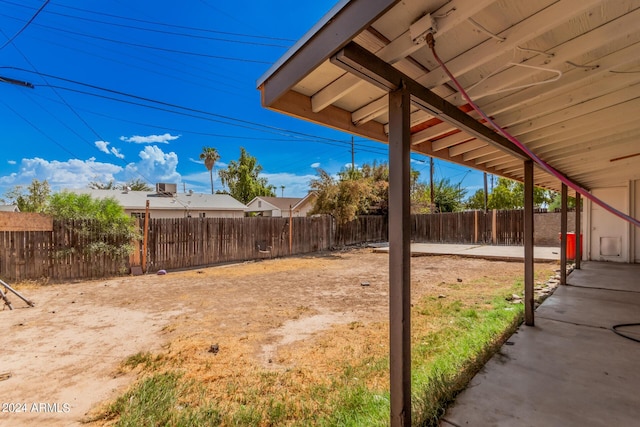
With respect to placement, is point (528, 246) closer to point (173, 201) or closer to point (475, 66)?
point (475, 66)

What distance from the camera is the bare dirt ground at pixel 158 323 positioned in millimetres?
2150

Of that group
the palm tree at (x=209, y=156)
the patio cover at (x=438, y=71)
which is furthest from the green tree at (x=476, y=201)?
the palm tree at (x=209, y=156)

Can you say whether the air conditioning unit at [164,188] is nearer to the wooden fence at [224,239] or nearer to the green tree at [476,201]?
the wooden fence at [224,239]

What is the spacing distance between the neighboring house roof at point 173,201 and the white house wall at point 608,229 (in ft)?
53.3

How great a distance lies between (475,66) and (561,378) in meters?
2.09

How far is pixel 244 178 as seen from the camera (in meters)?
27.8

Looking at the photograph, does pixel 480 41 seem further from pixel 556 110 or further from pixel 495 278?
pixel 495 278

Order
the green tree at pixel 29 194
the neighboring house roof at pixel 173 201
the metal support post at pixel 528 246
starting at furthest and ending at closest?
the neighboring house roof at pixel 173 201
the green tree at pixel 29 194
the metal support post at pixel 528 246

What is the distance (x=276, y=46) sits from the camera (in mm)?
11289

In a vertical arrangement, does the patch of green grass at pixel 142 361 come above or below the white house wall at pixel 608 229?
below

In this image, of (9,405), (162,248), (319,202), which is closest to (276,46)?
(319,202)

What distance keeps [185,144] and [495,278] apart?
28.0m

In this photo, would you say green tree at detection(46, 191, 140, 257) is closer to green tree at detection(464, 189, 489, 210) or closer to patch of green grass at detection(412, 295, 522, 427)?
patch of green grass at detection(412, 295, 522, 427)

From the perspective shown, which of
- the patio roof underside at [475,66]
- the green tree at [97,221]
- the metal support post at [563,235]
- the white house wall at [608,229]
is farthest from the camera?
the green tree at [97,221]
